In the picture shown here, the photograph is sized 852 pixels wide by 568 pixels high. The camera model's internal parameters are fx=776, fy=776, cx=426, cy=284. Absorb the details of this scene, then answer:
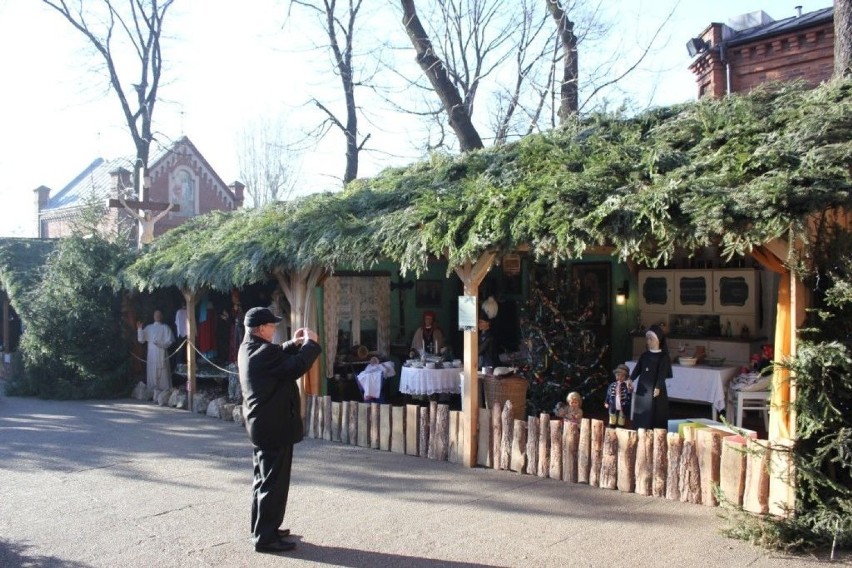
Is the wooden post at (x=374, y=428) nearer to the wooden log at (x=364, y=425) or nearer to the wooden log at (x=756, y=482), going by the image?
the wooden log at (x=364, y=425)

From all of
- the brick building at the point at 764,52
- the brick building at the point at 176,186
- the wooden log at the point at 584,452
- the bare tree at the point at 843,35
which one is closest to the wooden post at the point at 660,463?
the wooden log at the point at 584,452

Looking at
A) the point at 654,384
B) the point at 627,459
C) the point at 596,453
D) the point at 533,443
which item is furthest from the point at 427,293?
the point at 627,459

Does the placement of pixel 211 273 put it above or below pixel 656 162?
below

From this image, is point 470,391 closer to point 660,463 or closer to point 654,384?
point 654,384

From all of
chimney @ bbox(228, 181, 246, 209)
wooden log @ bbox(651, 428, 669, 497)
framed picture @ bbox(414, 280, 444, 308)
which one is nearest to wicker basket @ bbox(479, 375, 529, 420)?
wooden log @ bbox(651, 428, 669, 497)

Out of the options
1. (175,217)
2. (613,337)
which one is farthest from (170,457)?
(175,217)

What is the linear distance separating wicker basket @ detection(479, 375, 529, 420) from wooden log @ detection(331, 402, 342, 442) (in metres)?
1.98

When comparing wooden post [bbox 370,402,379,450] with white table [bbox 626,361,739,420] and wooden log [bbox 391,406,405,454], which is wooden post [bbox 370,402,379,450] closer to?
wooden log [bbox 391,406,405,454]

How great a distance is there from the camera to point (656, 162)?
7.49 m

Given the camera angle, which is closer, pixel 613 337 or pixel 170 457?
pixel 170 457

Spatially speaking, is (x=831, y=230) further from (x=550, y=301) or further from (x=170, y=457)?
(x=170, y=457)

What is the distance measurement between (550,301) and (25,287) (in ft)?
37.7

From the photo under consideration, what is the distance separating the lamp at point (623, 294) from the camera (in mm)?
13227

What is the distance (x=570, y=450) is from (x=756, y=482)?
1.92 metres
